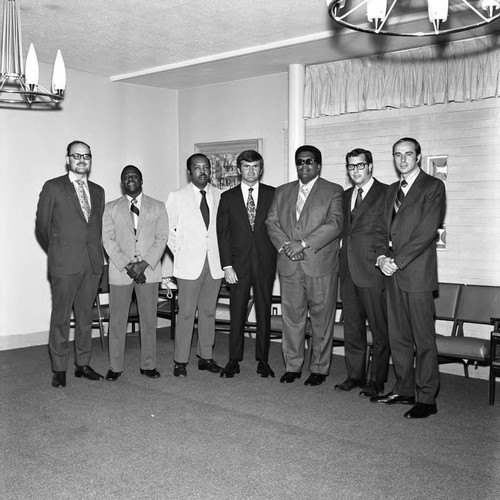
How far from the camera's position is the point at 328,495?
11.2ft

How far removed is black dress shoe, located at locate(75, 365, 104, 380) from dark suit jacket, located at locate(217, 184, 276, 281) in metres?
1.40

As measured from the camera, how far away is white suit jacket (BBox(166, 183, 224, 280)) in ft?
19.2

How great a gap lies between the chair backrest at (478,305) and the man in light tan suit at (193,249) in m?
2.13

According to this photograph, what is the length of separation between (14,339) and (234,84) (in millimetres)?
3876

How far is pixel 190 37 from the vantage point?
6.45m

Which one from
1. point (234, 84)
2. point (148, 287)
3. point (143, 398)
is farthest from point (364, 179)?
point (234, 84)

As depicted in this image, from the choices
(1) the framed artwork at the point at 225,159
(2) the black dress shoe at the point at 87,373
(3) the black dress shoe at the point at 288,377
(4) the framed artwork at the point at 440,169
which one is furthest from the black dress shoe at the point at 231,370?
(1) the framed artwork at the point at 225,159

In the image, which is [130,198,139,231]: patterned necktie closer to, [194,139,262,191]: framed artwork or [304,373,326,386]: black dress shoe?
[304,373,326,386]: black dress shoe

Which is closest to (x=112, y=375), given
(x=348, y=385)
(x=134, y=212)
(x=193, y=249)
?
(x=193, y=249)

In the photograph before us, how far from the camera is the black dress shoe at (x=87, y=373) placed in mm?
5789

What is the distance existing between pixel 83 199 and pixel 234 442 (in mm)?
2499

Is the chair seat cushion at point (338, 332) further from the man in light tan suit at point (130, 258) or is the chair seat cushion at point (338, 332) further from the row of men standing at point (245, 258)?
the man in light tan suit at point (130, 258)

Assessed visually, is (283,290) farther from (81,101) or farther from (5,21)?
(81,101)

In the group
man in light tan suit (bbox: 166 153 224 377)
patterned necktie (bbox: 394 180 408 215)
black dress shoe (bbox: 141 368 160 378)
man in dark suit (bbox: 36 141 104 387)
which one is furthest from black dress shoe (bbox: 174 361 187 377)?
patterned necktie (bbox: 394 180 408 215)
